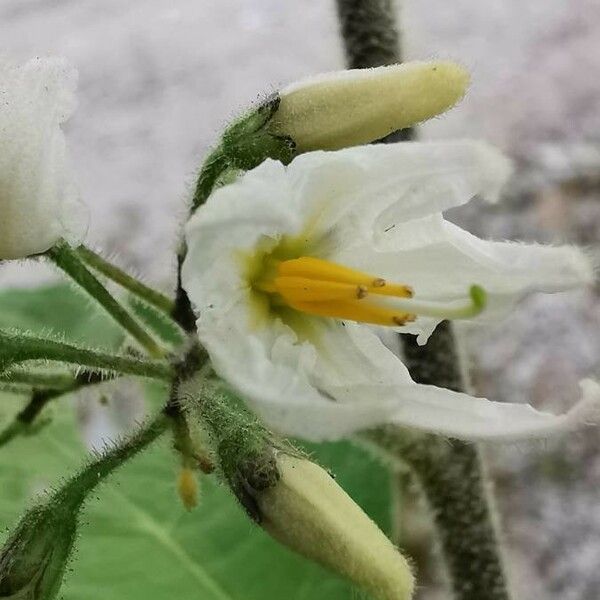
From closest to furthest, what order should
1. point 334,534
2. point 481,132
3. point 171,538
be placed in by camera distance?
point 334,534
point 171,538
point 481,132

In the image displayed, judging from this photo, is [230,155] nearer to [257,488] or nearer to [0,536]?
[257,488]

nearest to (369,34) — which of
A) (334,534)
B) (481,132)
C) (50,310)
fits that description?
(334,534)

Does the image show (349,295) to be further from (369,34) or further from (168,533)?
(168,533)

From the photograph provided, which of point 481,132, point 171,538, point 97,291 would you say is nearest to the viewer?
point 97,291

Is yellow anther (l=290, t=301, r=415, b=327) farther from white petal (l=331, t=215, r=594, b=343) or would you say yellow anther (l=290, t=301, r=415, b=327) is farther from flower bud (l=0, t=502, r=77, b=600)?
flower bud (l=0, t=502, r=77, b=600)

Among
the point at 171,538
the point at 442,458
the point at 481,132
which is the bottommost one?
the point at 481,132

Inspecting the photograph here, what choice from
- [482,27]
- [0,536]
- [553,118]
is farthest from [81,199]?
[482,27]

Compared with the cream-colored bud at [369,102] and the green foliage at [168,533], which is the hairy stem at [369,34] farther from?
the green foliage at [168,533]
